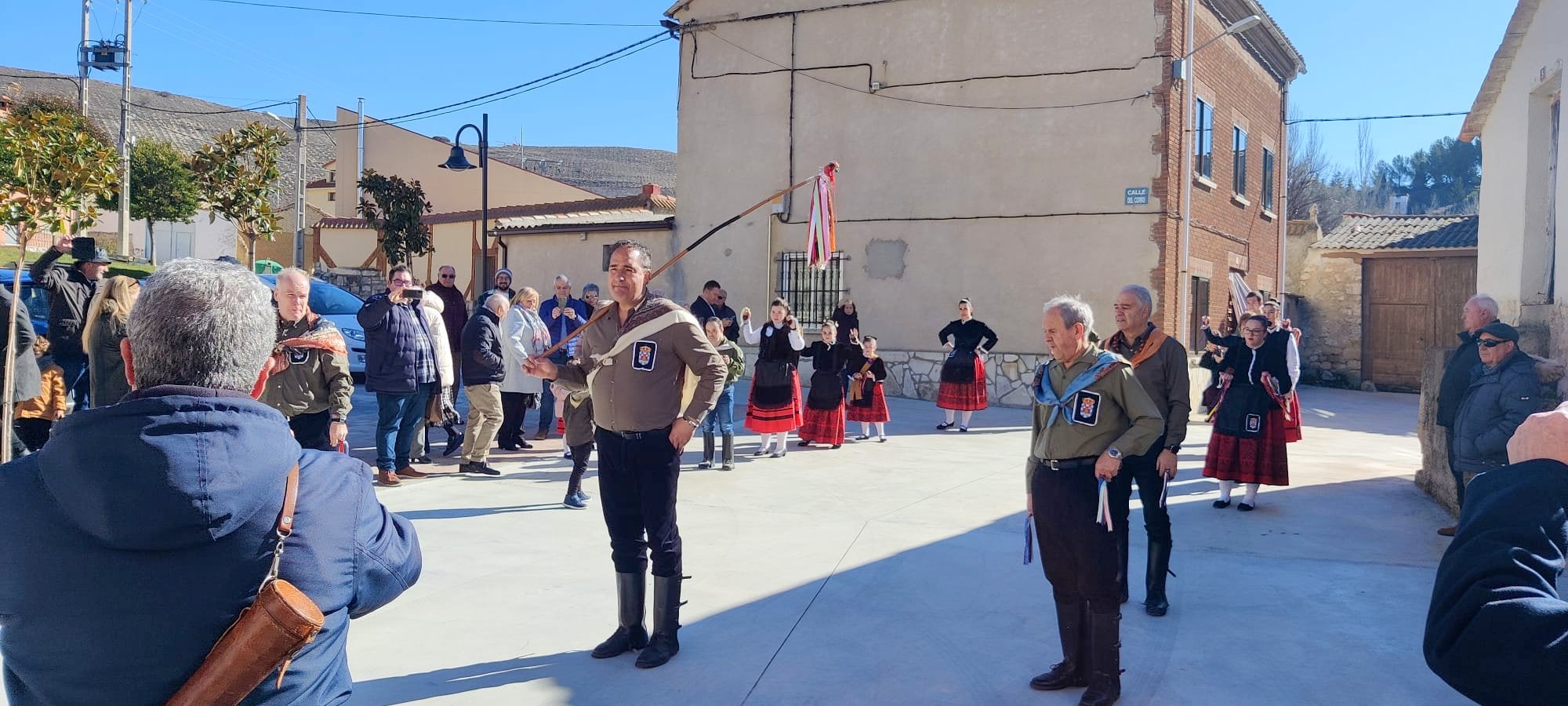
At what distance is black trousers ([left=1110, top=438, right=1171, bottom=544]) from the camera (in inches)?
187

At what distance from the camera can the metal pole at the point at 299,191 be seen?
1104 inches

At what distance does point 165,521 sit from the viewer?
1646mm

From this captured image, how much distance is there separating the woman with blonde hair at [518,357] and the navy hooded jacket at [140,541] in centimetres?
708

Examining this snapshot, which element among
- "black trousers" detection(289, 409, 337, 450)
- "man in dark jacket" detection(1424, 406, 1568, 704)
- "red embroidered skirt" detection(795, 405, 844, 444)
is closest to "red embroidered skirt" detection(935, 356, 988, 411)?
"red embroidered skirt" detection(795, 405, 844, 444)

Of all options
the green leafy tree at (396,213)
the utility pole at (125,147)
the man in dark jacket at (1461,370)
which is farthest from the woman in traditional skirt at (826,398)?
the utility pole at (125,147)

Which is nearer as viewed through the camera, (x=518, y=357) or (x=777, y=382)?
(x=518, y=357)

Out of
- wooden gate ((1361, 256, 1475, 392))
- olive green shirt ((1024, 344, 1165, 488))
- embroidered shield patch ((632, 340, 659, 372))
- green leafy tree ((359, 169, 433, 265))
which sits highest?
green leafy tree ((359, 169, 433, 265))

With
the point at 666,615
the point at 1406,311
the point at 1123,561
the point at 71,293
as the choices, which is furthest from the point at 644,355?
the point at 1406,311

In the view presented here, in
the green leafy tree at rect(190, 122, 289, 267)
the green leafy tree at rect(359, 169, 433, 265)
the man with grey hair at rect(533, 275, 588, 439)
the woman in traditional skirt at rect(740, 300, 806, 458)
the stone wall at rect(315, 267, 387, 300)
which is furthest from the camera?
the stone wall at rect(315, 267, 387, 300)

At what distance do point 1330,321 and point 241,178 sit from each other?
24612mm

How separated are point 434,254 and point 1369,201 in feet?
173

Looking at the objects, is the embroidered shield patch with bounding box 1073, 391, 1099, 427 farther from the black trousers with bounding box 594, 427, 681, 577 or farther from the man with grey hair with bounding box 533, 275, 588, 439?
the man with grey hair with bounding box 533, 275, 588, 439

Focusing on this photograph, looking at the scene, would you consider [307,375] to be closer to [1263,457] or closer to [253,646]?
[253,646]

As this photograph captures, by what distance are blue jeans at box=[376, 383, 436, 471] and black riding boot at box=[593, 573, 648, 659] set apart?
4.30 meters
